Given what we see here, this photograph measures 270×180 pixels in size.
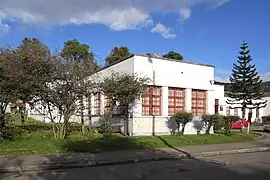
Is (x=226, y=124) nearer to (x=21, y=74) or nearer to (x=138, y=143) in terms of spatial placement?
(x=138, y=143)

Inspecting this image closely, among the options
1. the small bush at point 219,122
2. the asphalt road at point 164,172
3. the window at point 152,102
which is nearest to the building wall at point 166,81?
the window at point 152,102

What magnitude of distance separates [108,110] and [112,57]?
108 feet

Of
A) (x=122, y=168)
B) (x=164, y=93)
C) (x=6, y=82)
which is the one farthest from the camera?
(x=164, y=93)

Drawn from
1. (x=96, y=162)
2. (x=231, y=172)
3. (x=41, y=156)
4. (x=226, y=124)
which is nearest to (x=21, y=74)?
(x=41, y=156)

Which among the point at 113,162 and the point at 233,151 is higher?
the point at 113,162

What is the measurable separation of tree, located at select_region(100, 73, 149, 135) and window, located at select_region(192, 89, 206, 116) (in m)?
5.41

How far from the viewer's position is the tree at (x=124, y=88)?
19.6 m

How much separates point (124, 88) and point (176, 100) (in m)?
5.32

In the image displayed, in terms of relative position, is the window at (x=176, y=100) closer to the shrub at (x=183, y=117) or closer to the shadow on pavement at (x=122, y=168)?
the shrub at (x=183, y=117)

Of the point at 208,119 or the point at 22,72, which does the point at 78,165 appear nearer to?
the point at 22,72

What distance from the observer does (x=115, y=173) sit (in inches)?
421

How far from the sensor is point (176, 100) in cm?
2370

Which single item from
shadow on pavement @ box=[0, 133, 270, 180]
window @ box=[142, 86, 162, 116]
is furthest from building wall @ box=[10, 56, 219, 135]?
shadow on pavement @ box=[0, 133, 270, 180]

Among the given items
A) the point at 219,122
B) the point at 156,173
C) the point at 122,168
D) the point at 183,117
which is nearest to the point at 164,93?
the point at 183,117
